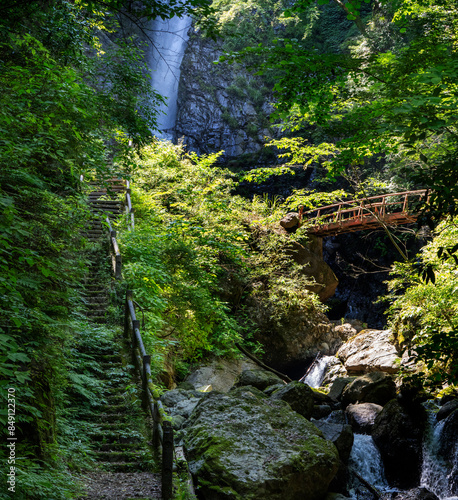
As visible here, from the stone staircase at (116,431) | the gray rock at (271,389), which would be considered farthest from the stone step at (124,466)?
the gray rock at (271,389)

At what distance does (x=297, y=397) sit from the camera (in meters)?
8.17

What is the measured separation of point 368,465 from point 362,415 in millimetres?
1348

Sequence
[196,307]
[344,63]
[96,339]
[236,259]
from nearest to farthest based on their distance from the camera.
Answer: [344,63] → [96,339] → [196,307] → [236,259]

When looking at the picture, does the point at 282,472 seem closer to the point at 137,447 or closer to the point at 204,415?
the point at 204,415

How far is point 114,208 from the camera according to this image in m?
12.5

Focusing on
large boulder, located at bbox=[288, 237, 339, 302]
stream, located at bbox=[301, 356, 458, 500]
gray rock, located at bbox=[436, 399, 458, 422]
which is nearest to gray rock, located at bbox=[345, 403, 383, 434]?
stream, located at bbox=[301, 356, 458, 500]

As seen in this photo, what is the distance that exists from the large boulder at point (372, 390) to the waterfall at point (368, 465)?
5.19 feet

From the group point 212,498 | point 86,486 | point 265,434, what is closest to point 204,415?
point 265,434

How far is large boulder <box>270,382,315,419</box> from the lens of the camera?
318 inches

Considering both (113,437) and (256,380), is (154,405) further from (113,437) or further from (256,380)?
(256,380)

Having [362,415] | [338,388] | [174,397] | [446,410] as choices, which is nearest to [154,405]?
[174,397]

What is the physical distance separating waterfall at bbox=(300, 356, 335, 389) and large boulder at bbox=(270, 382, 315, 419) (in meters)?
4.76

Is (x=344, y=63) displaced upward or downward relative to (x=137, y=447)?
upward

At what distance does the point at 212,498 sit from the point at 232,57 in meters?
5.17
